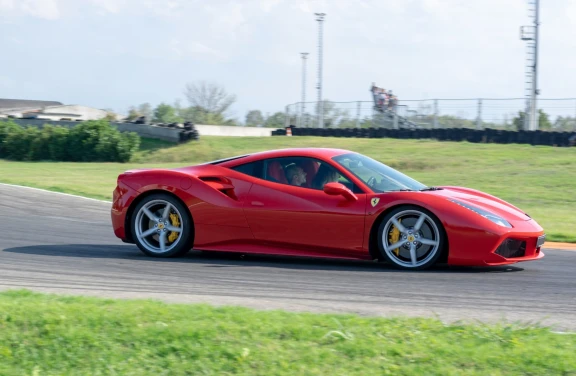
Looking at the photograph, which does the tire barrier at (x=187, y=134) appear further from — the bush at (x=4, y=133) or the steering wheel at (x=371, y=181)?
the steering wheel at (x=371, y=181)

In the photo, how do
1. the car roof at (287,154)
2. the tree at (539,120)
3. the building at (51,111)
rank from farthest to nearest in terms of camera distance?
1. the building at (51,111)
2. the tree at (539,120)
3. the car roof at (287,154)

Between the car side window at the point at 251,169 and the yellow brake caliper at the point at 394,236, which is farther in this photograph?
the car side window at the point at 251,169

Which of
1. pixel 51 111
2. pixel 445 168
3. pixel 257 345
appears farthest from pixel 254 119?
pixel 257 345

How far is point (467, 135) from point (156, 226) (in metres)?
22.0

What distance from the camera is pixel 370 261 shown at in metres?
8.61

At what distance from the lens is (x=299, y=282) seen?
23.8 ft

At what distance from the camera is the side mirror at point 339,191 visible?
801 cm

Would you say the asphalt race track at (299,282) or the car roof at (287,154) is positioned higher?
the car roof at (287,154)

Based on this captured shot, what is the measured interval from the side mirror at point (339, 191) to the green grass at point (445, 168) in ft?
13.3

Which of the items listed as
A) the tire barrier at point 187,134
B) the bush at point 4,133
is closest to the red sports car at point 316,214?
the tire barrier at point 187,134

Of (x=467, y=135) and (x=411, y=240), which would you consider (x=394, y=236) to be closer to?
(x=411, y=240)

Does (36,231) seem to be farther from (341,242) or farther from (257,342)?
(257,342)

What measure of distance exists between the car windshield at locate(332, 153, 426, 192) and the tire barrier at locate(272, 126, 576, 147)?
18.6 m

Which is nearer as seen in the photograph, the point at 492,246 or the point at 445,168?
the point at 492,246
